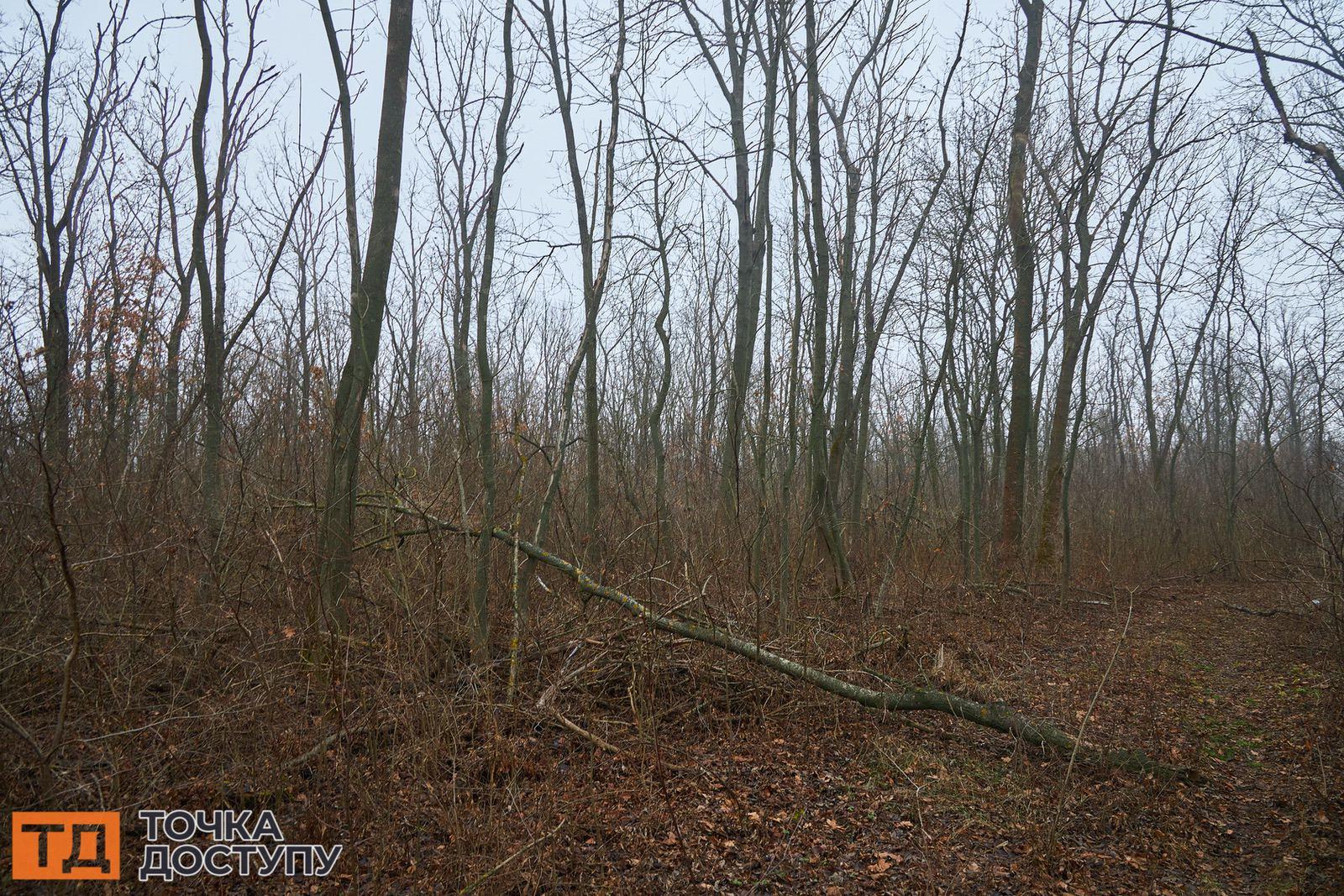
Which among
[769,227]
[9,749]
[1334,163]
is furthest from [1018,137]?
[9,749]

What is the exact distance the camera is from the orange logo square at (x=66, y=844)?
2449 millimetres

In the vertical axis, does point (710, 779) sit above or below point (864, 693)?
below

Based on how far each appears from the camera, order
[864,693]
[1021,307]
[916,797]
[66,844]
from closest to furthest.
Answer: [66,844]
[916,797]
[864,693]
[1021,307]

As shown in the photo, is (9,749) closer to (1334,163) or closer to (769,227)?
(769,227)

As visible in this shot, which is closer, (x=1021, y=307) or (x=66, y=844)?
(x=66, y=844)

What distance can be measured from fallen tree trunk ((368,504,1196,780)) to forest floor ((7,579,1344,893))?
11cm

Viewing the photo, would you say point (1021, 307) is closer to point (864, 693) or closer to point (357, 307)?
point (864, 693)

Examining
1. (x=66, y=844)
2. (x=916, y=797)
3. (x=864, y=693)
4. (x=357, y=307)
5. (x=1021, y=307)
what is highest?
(x=1021, y=307)

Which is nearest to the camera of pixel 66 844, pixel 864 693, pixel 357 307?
pixel 66 844

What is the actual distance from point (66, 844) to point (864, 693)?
3954 mm

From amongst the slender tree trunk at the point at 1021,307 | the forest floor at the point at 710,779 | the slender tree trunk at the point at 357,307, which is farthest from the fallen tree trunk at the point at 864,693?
the slender tree trunk at the point at 1021,307

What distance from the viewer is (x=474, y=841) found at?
9.16 ft

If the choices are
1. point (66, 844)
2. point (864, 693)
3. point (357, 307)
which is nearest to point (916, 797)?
point (864, 693)

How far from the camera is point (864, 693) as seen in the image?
14.6 ft
